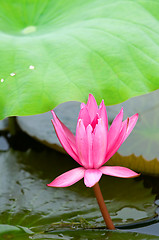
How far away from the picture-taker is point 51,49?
41.3 inches

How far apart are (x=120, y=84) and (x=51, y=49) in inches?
9.0

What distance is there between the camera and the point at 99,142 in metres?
0.77

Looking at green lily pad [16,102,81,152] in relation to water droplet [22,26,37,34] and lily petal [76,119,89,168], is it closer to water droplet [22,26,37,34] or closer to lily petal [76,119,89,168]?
water droplet [22,26,37,34]

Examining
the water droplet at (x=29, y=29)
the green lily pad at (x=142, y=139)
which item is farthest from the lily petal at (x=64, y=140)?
the water droplet at (x=29, y=29)

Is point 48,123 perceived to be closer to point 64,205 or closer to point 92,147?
point 64,205

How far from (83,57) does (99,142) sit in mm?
344

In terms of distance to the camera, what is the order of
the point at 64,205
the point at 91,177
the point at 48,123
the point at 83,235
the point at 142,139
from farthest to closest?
the point at 48,123 < the point at 142,139 < the point at 64,205 < the point at 83,235 < the point at 91,177

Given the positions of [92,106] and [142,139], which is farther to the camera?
[142,139]

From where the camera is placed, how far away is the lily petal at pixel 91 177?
0.73 meters

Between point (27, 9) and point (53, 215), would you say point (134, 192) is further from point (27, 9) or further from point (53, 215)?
point (27, 9)

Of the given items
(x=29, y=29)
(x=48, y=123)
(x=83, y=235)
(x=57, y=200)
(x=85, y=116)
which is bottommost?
(x=83, y=235)

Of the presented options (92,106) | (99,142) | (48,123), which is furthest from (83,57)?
(48,123)

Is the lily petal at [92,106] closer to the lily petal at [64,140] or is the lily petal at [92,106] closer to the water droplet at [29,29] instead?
the lily petal at [64,140]

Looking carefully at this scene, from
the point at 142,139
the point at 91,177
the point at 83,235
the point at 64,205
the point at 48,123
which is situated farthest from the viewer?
the point at 48,123
